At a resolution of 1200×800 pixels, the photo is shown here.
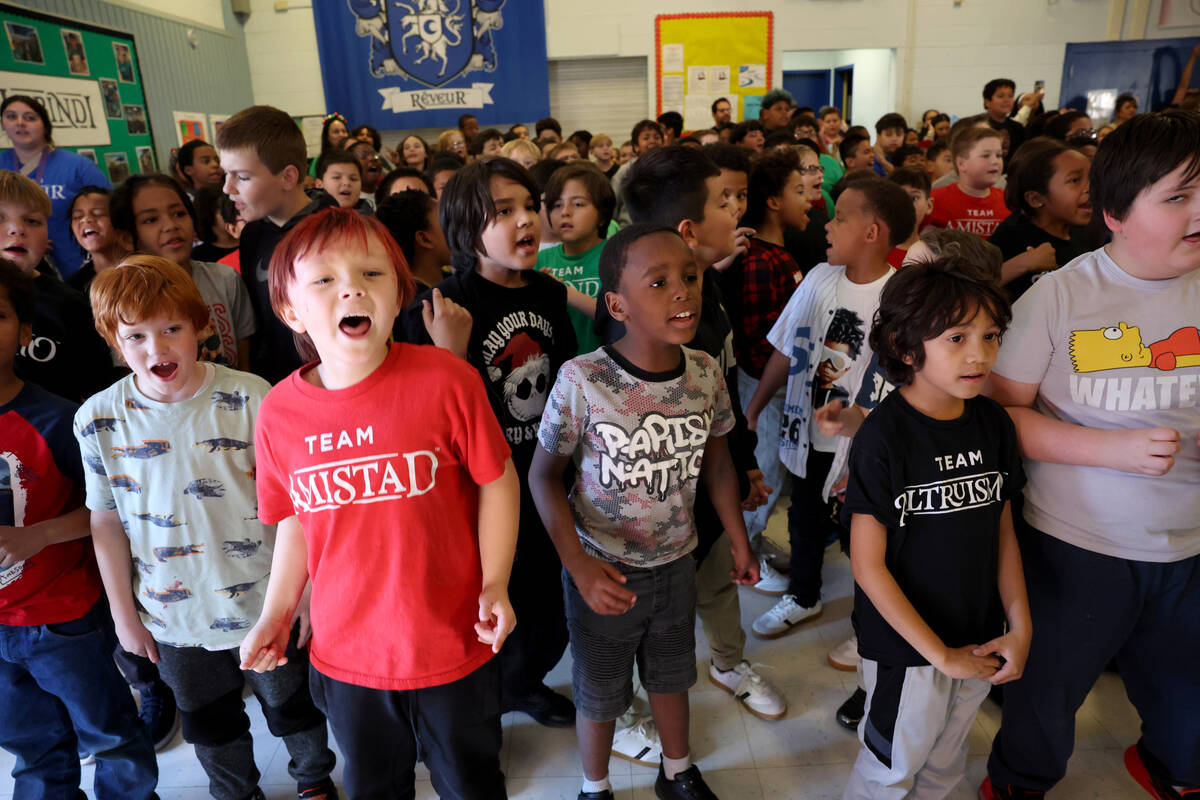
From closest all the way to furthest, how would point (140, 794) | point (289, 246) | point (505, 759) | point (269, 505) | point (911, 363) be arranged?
point (289, 246), point (269, 505), point (911, 363), point (140, 794), point (505, 759)

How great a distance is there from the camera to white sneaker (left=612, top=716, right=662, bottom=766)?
1812 mm

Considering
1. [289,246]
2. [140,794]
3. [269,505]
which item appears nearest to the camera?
[289,246]

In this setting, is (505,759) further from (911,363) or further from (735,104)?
(735,104)

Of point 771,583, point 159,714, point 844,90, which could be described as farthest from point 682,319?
point 844,90

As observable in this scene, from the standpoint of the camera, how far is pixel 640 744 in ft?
6.01

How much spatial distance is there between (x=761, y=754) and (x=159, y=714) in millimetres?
1649

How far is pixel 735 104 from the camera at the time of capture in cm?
949

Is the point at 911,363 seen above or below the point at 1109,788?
above

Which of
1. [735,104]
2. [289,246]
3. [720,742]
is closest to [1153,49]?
[735,104]

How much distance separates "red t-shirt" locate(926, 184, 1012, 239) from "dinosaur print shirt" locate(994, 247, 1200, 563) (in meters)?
2.07

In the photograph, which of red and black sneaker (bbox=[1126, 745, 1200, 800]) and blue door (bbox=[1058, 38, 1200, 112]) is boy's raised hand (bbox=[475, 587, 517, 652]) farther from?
blue door (bbox=[1058, 38, 1200, 112])

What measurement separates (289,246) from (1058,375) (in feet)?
4.48

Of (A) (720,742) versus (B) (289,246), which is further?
(A) (720,742)

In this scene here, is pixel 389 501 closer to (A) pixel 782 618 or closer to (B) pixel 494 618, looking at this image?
(B) pixel 494 618
